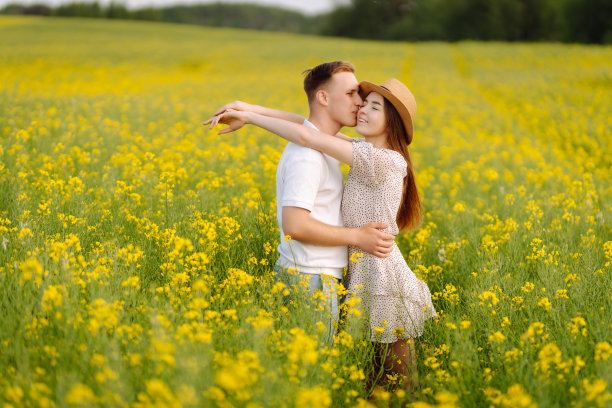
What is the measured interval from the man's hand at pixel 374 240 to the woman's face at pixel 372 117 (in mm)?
592

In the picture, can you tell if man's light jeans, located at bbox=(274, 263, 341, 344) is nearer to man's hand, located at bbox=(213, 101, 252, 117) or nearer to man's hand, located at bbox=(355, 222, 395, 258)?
man's hand, located at bbox=(355, 222, 395, 258)

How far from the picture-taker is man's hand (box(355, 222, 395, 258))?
300cm

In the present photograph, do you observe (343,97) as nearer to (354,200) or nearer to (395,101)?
(395,101)

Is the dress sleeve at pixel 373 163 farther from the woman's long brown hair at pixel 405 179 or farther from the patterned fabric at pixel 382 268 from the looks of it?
the woman's long brown hair at pixel 405 179

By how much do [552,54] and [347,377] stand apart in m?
33.6

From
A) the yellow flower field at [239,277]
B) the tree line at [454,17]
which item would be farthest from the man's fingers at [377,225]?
the tree line at [454,17]

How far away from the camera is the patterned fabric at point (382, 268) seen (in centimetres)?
301

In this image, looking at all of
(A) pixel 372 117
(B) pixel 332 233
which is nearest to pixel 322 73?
(A) pixel 372 117

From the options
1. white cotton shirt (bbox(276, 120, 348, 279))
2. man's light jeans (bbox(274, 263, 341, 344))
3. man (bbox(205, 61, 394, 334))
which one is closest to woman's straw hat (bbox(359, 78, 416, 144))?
man (bbox(205, 61, 394, 334))

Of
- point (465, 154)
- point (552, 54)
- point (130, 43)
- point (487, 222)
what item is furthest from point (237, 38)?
point (487, 222)

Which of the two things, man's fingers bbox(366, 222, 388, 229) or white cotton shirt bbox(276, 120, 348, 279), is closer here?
white cotton shirt bbox(276, 120, 348, 279)

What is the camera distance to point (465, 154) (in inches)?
326

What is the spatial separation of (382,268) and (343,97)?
107 cm

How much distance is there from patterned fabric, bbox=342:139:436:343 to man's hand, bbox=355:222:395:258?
0.28 feet
